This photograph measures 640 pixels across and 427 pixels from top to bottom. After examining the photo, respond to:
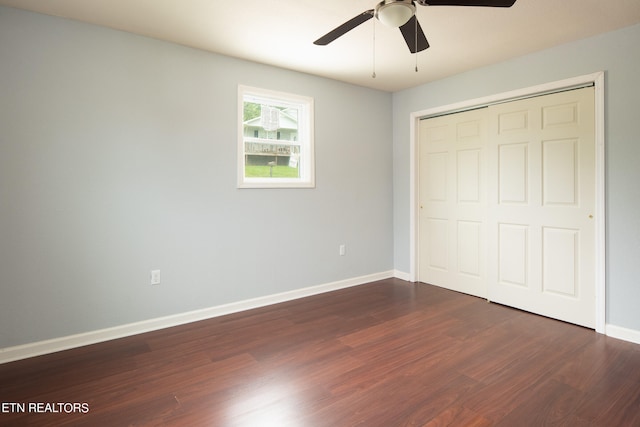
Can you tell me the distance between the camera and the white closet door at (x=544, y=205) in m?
3.10

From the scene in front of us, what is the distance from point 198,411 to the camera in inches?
76.5

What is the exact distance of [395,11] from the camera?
5.97 ft

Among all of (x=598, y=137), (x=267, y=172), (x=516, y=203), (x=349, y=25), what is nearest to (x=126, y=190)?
(x=267, y=172)

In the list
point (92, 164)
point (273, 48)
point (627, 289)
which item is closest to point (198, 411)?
point (92, 164)

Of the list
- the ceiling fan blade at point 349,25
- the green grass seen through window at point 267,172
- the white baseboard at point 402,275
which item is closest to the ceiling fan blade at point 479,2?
the ceiling fan blade at point 349,25

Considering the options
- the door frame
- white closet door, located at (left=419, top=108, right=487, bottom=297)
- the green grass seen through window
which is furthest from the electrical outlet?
the door frame

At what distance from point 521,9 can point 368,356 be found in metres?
2.73

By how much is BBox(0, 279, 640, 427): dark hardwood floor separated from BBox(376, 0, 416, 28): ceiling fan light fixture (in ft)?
6.90

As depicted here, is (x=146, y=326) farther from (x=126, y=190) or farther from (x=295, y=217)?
(x=295, y=217)

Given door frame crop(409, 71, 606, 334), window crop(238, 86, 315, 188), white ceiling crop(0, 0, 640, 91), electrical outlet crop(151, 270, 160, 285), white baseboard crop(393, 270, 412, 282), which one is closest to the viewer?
white ceiling crop(0, 0, 640, 91)

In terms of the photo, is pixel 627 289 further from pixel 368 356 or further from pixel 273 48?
pixel 273 48

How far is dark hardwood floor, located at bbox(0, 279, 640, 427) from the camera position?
1.90 metres

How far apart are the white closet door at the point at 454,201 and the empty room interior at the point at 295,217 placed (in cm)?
3

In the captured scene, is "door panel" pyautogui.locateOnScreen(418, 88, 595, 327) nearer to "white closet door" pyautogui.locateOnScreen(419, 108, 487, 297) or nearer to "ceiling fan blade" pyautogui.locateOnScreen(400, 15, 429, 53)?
"white closet door" pyautogui.locateOnScreen(419, 108, 487, 297)
